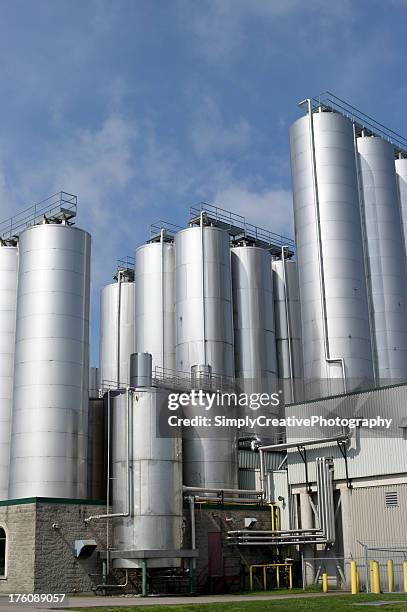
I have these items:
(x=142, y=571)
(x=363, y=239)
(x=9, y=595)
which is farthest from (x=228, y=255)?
(x=9, y=595)

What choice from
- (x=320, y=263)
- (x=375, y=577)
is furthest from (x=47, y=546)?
(x=320, y=263)

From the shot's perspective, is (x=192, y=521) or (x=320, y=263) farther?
(x=320, y=263)

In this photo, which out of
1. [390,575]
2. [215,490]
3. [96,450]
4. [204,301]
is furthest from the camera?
[204,301]

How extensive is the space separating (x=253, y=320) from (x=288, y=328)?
3.88m

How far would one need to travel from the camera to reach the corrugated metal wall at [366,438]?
39.0m

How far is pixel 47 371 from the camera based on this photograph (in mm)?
40719

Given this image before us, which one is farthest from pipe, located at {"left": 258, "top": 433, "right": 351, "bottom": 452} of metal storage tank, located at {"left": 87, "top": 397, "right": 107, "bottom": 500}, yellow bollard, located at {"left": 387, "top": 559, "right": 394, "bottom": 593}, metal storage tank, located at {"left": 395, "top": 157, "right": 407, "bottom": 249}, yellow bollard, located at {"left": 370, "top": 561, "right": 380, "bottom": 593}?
metal storage tank, located at {"left": 395, "top": 157, "right": 407, "bottom": 249}

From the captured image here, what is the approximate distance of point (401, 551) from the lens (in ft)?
118

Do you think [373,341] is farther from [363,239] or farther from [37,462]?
[37,462]

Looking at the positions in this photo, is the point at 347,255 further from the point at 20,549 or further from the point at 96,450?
the point at 20,549

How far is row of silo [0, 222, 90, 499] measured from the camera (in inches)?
1560

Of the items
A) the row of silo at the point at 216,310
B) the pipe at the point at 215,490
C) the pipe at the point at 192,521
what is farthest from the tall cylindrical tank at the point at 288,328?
the pipe at the point at 192,521

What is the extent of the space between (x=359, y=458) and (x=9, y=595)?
693 inches

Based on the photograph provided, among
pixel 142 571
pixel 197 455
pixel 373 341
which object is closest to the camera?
pixel 142 571
